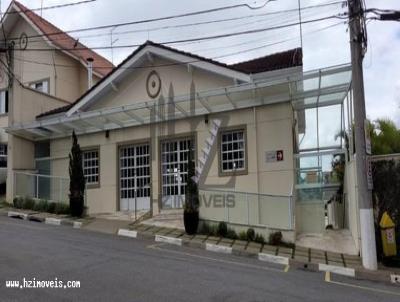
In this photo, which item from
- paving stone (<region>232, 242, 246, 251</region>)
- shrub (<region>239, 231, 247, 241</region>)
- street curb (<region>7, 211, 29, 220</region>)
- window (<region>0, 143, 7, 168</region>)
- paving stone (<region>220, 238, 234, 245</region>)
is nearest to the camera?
paving stone (<region>232, 242, 246, 251</region>)

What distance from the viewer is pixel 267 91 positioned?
15.3 metres

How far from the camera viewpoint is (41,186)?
19281 mm

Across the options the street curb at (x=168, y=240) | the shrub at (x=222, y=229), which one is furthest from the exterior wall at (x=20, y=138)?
the shrub at (x=222, y=229)

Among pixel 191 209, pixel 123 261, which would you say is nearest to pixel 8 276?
pixel 123 261

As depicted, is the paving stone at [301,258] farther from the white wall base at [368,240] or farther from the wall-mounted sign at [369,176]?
the wall-mounted sign at [369,176]

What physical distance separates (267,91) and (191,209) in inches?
182

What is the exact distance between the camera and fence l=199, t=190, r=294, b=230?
13.5 meters

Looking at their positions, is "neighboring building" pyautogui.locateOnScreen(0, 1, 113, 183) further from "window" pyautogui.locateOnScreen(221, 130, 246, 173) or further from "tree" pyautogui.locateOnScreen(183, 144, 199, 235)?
"tree" pyautogui.locateOnScreen(183, 144, 199, 235)

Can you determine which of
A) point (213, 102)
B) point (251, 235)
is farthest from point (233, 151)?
point (251, 235)

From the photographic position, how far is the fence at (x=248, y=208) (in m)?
13.5

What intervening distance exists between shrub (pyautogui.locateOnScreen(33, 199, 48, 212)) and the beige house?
2.28ft

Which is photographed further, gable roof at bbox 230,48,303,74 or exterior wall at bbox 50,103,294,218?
gable roof at bbox 230,48,303,74

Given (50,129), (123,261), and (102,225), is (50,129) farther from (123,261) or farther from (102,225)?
(123,261)

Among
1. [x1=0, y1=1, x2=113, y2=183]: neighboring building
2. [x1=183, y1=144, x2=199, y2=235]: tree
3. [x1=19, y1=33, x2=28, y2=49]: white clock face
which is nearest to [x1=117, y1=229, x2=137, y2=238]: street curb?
[x1=183, y1=144, x2=199, y2=235]: tree
